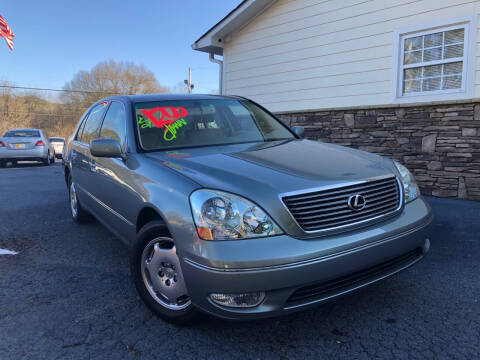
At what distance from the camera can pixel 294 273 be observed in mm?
1932

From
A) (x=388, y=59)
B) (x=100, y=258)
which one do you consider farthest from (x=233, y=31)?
(x=100, y=258)

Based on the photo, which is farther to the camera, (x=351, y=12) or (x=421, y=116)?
(x=351, y=12)

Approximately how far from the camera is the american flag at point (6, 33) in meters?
14.3

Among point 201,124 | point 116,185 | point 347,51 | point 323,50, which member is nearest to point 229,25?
point 323,50

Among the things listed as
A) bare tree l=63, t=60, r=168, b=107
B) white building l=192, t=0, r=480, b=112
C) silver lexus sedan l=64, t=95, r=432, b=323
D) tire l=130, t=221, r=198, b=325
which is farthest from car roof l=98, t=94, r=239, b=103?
bare tree l=63, t=60, r=168, b=107

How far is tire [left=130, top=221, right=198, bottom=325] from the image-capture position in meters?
2.32

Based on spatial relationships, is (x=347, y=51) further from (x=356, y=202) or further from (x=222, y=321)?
(x=222, y=321)

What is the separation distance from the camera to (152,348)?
2.18 metres

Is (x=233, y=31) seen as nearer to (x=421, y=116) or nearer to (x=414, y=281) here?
(x=421, y=116)

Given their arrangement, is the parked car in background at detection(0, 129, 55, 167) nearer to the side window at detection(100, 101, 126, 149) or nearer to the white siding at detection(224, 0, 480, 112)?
the white siding at detection(224, 0, 480, 112)

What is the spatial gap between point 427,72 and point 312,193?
19.0ft

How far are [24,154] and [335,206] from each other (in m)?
14.7

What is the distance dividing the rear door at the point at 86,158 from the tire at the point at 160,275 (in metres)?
1.49

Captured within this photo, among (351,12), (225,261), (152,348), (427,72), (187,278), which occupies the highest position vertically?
(351,12)
